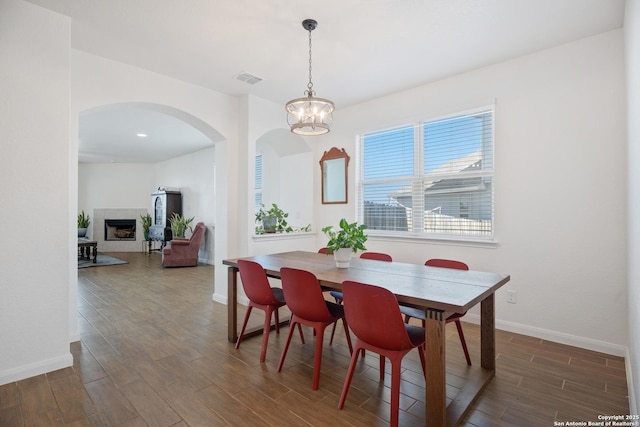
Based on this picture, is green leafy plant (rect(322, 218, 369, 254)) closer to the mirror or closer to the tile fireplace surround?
the mirror

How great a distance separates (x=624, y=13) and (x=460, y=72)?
4.33ft

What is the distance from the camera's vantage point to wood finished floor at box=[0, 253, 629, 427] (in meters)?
1.83

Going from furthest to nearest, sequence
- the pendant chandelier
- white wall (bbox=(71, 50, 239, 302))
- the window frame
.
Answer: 1. the window frame
2. white wall (bbox=(71, 50, 239, 302))
3. the pendant chandelier

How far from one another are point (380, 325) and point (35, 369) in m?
2.53

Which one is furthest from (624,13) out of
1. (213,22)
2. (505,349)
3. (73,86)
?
(73,86)

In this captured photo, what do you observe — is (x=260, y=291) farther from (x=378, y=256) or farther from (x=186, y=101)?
(x=186, y=101)

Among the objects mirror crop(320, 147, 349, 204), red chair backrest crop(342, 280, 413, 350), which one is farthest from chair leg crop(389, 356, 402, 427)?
mirror crop(320, 147, 349, 204)

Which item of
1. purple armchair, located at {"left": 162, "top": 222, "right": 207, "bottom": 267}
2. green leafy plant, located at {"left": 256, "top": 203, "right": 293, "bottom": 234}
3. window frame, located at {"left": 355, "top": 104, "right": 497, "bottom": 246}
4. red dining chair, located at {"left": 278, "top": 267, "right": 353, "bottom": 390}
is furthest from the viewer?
purple armchair, located at {"left": 162, "top": 222, "right": 207, "bottom": 267}

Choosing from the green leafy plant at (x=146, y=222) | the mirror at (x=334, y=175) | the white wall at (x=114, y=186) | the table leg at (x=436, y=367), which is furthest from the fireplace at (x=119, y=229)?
the table leg at (x=436, y=367)

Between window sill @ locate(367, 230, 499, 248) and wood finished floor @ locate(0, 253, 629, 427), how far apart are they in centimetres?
89

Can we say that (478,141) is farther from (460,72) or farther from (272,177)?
(272,177)

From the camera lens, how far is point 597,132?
2.69 m

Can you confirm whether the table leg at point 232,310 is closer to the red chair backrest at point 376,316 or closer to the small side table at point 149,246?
the red chair backrest at point 376,316

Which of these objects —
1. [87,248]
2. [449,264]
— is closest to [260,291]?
[449,264]
